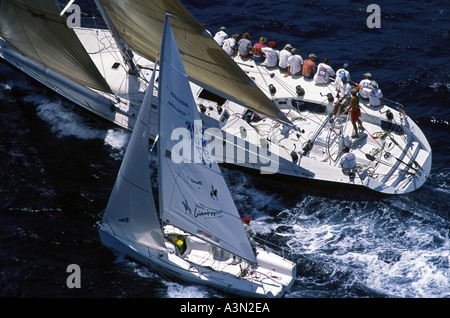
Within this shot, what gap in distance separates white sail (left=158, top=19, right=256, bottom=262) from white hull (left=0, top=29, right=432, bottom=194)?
697 centimetres

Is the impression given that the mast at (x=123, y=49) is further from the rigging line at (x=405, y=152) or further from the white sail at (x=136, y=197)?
the rigging line at (x=405, y=152)

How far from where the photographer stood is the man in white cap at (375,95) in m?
39.1

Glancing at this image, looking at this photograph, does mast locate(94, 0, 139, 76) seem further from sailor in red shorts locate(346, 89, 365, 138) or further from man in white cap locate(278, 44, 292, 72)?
sailor in red shorts locate(346, 89, 365, 138)

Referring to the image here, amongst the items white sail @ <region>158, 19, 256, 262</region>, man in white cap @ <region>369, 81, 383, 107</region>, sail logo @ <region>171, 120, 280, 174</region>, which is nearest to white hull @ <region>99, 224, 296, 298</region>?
white sail @ <region>158, 19, 256, 262</region>

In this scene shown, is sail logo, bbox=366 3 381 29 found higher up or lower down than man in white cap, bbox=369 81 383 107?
higher up

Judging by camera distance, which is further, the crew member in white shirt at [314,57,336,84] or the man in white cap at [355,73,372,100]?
the crew member in white shirt at [314,57,336,84]

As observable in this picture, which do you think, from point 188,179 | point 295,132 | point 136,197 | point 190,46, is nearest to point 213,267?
point 136,197

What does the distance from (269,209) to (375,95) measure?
7.88m

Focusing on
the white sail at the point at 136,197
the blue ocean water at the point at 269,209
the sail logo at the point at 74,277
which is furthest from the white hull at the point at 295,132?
the sail logo at the point at 74,277

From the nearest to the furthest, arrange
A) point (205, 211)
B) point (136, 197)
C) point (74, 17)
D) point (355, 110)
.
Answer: point (205, 211) < point (136, 197) < point (355, 110) < point (74, 17)

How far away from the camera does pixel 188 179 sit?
30.2 metres

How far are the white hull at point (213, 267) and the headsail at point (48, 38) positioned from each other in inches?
306

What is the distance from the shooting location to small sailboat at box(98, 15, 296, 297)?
29141 mm

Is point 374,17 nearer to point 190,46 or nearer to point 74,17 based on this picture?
point 74,17
